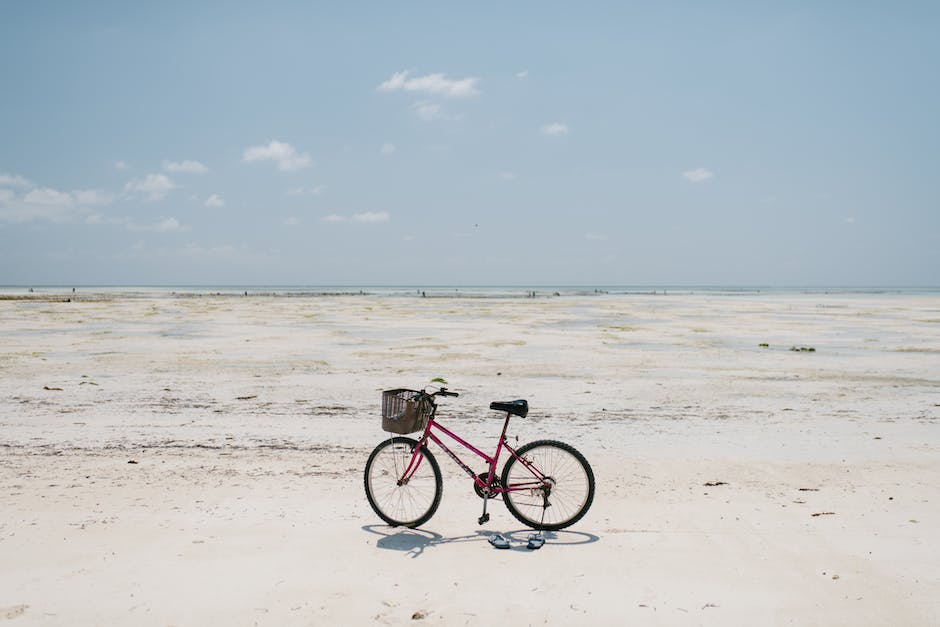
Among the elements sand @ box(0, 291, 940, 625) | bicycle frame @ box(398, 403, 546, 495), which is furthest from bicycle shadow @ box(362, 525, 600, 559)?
bicycle frame @ box(398, 403, 546, 495)

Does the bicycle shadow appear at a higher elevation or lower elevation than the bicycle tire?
lower

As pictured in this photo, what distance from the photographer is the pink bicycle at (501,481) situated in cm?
645

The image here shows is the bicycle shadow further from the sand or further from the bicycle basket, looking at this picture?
the bicycle basket

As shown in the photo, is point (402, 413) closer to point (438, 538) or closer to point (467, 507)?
point (438, 538)

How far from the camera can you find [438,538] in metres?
6.29

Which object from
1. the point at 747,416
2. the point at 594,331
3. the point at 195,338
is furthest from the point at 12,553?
the point at 594,331

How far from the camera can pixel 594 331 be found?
32531 mm

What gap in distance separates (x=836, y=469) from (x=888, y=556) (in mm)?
3023

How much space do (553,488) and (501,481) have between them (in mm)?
537

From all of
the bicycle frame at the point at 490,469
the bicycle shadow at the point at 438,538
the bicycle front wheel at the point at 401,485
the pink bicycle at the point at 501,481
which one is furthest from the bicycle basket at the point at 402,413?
the bicycle shadow at the point at 438,538

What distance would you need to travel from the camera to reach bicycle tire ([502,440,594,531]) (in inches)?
Answer: 255

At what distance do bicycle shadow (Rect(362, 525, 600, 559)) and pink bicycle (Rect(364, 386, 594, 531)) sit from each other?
0.09 m

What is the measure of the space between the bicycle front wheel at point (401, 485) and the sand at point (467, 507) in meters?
0.18

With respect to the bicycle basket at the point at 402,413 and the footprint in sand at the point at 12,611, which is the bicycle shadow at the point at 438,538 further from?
the footprint in sand at the point at 12,611
